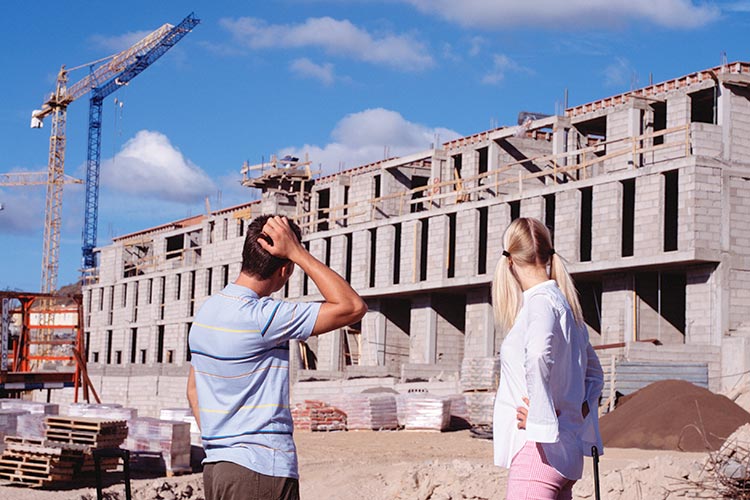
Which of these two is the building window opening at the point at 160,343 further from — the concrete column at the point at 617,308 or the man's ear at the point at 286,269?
the man's ear at the point at 286,269

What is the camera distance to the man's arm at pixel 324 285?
3662mm

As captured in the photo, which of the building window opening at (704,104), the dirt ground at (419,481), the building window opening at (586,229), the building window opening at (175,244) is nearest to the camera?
the dirt ground at (419,481)

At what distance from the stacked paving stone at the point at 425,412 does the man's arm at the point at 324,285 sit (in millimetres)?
20387

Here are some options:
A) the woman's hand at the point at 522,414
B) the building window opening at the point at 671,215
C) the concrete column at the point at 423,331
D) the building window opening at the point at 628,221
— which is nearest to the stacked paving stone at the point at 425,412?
the building window opening at the point at 628,221

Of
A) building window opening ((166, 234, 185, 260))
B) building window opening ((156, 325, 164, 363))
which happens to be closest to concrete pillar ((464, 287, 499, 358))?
building window opening ((156, 325, 164, 363))

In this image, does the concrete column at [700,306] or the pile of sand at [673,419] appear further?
the concrete column at [700,306]

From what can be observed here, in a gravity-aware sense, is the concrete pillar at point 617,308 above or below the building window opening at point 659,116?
below

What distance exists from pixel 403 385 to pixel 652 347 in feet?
27.0

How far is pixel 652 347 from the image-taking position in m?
25.4

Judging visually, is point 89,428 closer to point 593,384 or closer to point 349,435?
point 349,435

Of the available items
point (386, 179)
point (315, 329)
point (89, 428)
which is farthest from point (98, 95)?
point (315, 329)

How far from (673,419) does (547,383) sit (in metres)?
15.8

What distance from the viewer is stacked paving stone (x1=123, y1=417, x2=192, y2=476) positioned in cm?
1580

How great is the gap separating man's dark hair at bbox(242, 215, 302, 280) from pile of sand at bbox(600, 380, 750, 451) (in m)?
14.5
